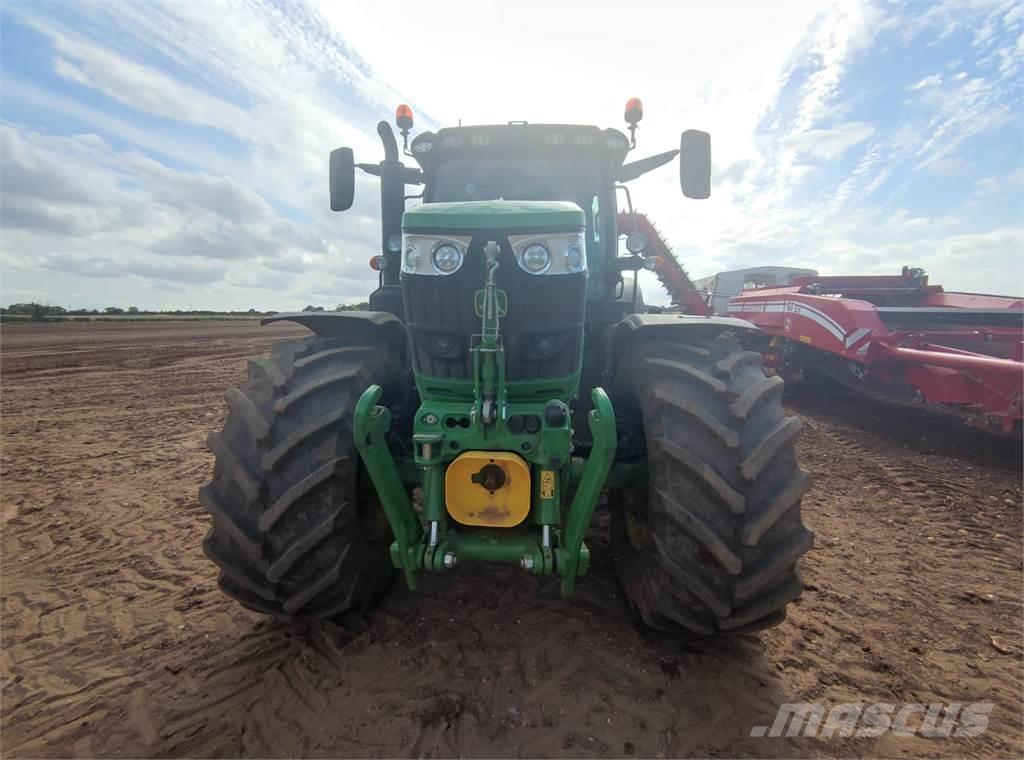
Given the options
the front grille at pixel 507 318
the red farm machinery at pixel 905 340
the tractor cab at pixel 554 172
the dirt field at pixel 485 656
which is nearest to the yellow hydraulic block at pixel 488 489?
the front grille at pixel 507 318

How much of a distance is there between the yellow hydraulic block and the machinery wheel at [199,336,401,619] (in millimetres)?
459

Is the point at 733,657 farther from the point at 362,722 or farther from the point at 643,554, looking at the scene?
the point at 362,722

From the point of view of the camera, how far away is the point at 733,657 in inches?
95.1

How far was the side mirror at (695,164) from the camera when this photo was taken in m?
3.30

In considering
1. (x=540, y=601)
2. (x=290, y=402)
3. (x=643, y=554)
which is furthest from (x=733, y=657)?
(x=290, y=402)

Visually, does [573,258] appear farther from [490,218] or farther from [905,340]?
[905,340]

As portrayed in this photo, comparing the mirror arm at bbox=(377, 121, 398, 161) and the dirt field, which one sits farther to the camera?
the mirror arm at bbox=(377, 121, 398, 161)

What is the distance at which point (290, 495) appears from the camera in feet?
7.08

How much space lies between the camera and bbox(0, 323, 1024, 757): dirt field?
2.04 m

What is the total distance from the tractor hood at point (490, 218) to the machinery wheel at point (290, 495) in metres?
0.74

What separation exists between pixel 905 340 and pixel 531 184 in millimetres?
5154

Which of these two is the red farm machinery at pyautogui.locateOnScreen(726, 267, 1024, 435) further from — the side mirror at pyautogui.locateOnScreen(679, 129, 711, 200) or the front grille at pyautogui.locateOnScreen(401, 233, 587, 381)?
the front grille at pyautogui.locateOnScreen(401, 233, 587, 381)

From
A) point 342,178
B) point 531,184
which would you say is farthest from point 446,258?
point 342,178

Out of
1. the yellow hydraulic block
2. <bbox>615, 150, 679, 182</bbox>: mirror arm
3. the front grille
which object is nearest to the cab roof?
<bbox>615, 150, 679, 182</bbox>: mirror arm
